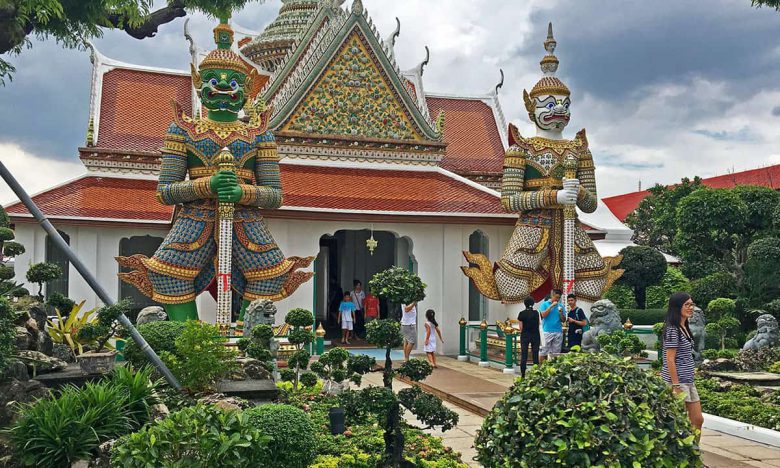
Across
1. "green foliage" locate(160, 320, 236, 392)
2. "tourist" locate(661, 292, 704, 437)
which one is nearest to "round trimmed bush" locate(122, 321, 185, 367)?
"green foliage" locate(160, 320, 236, 392)

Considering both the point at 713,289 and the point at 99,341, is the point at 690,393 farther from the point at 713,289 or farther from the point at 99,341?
the point at 713,289

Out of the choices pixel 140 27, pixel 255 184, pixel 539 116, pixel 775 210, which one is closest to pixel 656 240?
pixel 775 210

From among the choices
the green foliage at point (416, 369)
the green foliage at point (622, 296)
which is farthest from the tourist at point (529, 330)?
the green foliage at point (622, 296)

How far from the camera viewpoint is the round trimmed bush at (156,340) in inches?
Result: 301

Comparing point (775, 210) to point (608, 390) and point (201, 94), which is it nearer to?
point (201, 94)

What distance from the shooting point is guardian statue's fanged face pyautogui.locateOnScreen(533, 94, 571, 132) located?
1405cm

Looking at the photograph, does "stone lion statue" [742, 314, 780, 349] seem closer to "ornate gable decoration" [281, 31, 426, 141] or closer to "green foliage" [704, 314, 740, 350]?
"green foliage" [704, 314, 740, 350]

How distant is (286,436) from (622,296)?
15963 mm

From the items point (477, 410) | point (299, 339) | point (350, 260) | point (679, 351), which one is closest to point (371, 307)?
point (350, 260)

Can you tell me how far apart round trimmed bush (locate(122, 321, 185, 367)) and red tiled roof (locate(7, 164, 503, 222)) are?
19.8 feet

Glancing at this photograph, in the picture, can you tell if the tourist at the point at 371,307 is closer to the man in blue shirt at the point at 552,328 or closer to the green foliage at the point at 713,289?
the man in blue shirt at the point at 552,328

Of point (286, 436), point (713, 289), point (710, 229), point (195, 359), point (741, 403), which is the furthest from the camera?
point (710, 229)

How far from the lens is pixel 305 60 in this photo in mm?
15500

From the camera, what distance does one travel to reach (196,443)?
4.77m
